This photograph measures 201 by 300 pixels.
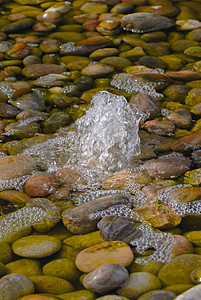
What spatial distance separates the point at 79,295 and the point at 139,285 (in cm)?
23

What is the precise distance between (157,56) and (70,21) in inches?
51.5

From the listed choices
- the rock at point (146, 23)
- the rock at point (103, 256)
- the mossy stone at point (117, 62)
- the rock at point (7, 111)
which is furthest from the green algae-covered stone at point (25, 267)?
the rock at point (146, 23)

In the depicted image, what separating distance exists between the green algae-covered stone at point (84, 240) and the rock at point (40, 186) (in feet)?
1.28

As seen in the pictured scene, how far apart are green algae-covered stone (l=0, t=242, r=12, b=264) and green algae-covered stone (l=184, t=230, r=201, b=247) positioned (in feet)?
2.63

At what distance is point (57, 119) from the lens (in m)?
3.09

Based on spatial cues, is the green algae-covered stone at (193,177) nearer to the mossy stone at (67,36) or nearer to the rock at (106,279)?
the rock at (106,279)

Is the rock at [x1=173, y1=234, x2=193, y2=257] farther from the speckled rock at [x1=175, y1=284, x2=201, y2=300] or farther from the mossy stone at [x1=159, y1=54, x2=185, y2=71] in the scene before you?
the mossy stone at [x1=159, y1=54, x2=185, y2=71]

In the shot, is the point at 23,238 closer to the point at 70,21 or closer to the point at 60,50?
the point at 60,50

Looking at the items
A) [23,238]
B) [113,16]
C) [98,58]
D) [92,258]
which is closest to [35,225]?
[23,238]

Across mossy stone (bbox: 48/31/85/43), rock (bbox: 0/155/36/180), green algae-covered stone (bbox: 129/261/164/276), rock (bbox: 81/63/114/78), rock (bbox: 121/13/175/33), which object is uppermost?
rock (bbox: 121/13/175/33)

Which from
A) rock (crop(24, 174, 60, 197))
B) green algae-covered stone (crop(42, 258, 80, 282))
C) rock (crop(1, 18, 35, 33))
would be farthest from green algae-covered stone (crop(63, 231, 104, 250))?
rock (crop(1, 18, 35, 33))

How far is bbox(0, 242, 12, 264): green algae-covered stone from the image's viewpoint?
190cm

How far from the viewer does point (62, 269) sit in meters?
1.83

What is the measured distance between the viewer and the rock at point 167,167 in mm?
2482
